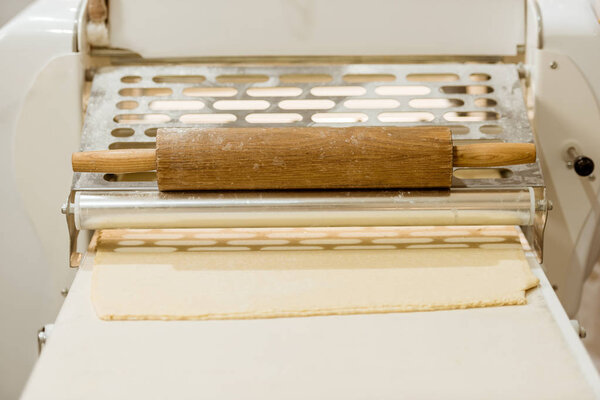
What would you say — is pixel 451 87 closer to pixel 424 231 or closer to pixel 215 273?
pixel 424 231

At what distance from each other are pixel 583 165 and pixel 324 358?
656mm

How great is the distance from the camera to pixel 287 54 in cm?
121

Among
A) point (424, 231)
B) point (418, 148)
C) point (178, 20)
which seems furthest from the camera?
point (178, 20)

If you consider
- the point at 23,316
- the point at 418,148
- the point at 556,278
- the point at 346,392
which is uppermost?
the point at 418,148

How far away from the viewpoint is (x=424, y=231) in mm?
1071

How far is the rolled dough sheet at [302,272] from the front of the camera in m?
0.89

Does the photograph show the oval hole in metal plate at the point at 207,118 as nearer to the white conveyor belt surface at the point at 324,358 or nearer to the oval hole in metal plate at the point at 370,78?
the oval hole in metal plate at the point at 370,78

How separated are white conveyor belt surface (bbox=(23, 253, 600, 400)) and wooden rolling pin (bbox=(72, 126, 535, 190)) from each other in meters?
0.21

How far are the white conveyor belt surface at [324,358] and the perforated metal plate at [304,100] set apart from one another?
33cm

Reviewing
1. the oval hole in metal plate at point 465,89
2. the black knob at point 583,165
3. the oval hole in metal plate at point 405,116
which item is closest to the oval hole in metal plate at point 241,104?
the oval hole in metal plate at point 405,116

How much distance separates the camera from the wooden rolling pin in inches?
37.1

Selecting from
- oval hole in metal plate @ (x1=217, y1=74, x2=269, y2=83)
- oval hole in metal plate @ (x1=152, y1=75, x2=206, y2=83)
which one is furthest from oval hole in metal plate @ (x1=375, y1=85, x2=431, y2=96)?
oval hole in metal plate @ (x1=152, y1=75, x2=206, y2=83)

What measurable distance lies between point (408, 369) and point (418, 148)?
1.09 feet

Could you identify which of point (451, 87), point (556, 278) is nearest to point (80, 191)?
point (451, 87)
